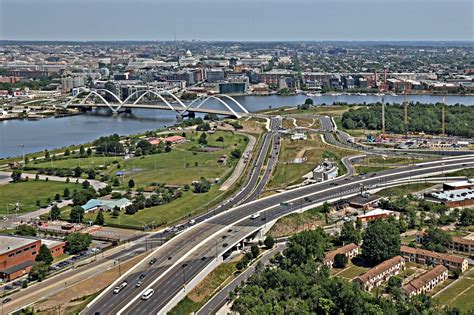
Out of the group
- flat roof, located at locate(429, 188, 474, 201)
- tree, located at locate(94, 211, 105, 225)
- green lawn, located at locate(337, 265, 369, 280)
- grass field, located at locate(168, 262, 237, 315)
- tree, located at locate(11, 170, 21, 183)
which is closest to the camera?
grass field, located at locate(168, 262, 237, 315)

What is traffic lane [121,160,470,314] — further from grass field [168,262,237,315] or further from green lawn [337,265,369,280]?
green lawn [337,265,369,280]

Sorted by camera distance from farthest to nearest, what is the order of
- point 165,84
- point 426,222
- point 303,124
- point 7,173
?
1. point 165,84
2. point 303,124
3. point 7,173
4. point 426,222

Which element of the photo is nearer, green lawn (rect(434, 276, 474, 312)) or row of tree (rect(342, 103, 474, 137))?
green lawn (rect(434, 276, 474, 312))

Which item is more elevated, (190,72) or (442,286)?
(190,72)

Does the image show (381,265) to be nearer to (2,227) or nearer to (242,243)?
(242,243)

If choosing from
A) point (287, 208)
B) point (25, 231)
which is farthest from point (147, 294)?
point (287, 208)

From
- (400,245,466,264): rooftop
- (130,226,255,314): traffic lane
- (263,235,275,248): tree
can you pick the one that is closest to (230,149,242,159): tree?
(130,226,255,314): traffic lane

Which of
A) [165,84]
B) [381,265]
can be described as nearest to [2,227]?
[381,265]
